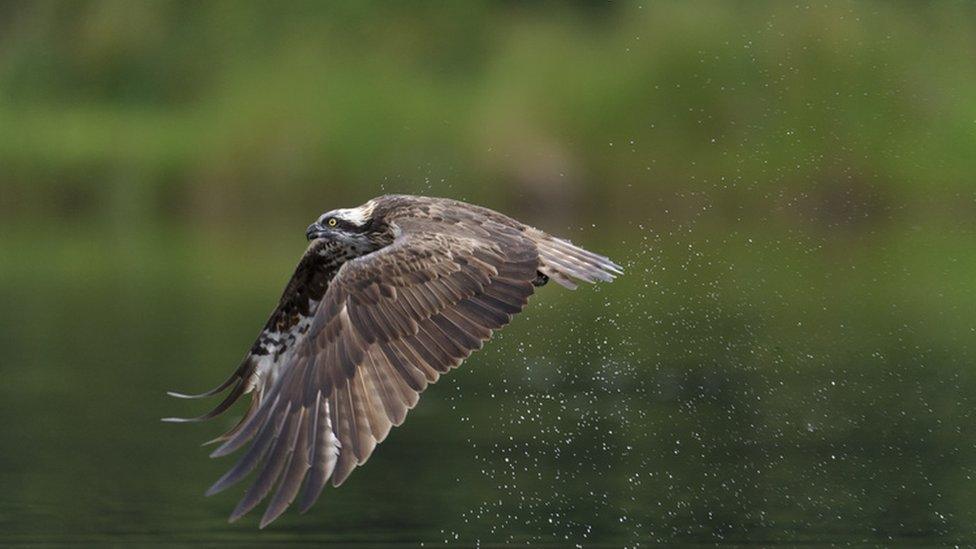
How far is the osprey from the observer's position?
35.7 ft

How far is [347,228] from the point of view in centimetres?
1309

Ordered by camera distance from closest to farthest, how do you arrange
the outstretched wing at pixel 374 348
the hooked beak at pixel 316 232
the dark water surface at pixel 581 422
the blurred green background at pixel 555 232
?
the outstretched wing at pixel 374 348
the hooked beak at pixel 316 232
the dark water surface at pixel 581 422
the blurred green background at pixel 555 232

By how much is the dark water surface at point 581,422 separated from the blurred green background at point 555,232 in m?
0.06

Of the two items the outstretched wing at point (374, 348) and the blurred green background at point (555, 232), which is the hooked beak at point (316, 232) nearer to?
the outstretched wing at point (374, 348)

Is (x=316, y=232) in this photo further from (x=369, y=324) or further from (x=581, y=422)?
(x=581, y=422)

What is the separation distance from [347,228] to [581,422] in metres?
6.26

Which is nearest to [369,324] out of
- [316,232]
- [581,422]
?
[316,232]

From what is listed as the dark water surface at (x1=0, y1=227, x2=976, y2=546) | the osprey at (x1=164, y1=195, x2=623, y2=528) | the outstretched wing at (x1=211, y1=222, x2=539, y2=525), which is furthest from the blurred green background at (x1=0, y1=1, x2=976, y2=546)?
the outstretched wing at (x1=211, y1=222, x2=539, y2=525)

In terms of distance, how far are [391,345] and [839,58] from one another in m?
50.0

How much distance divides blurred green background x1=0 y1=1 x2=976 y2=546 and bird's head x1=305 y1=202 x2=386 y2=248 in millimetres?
1988

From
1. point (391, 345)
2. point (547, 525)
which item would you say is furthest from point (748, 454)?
point (391, 345)

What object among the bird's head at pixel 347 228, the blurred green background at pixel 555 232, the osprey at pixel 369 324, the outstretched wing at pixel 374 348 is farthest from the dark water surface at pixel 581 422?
the outstretched wing at pixel 374 348

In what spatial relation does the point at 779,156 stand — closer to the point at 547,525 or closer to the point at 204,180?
the point at 204,180

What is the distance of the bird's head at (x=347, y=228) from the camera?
512 inches
